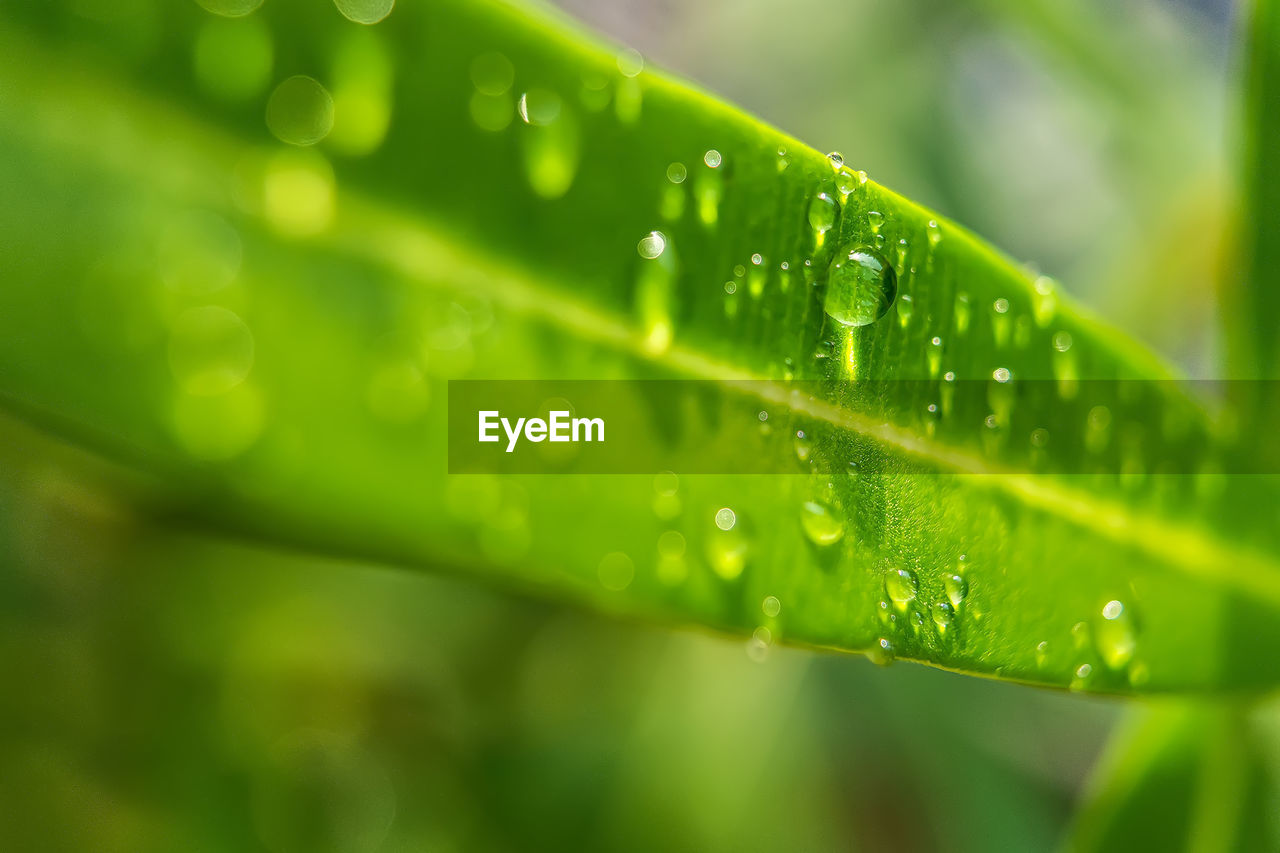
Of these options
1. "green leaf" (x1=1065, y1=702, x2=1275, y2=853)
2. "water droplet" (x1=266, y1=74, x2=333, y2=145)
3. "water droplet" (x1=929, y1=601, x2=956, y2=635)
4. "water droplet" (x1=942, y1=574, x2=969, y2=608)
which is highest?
"water droplet" (x1=266, y1=74, x2=333, y2=145)

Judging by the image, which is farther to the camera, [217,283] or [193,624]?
[193,624]

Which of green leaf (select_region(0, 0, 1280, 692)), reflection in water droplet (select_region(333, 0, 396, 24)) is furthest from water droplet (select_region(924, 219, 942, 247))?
reflection in water droplet (select_region(333, 0, 396, 24))

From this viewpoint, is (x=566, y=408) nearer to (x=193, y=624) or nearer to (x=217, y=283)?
(x=217, y=283)

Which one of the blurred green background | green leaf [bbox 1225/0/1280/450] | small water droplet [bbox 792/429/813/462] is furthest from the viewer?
the blurred green background

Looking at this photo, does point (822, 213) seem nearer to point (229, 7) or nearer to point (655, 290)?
point (655, 290)

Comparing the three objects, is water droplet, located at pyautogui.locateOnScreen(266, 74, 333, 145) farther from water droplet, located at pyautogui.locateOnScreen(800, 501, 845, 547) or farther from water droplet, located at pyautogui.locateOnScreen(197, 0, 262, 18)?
water droplet, located at pyautogui.locateOnScreen(800, 501, 845, 547)

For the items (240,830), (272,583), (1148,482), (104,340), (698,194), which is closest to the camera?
(104,340)

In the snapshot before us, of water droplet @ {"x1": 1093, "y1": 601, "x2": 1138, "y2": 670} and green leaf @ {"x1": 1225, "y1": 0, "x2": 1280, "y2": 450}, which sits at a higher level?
green leaf @ {"x1": 1225, "y1": 0, "x2": 1280, "y2": 450}

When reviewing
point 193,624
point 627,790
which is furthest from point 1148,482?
point 193,624
